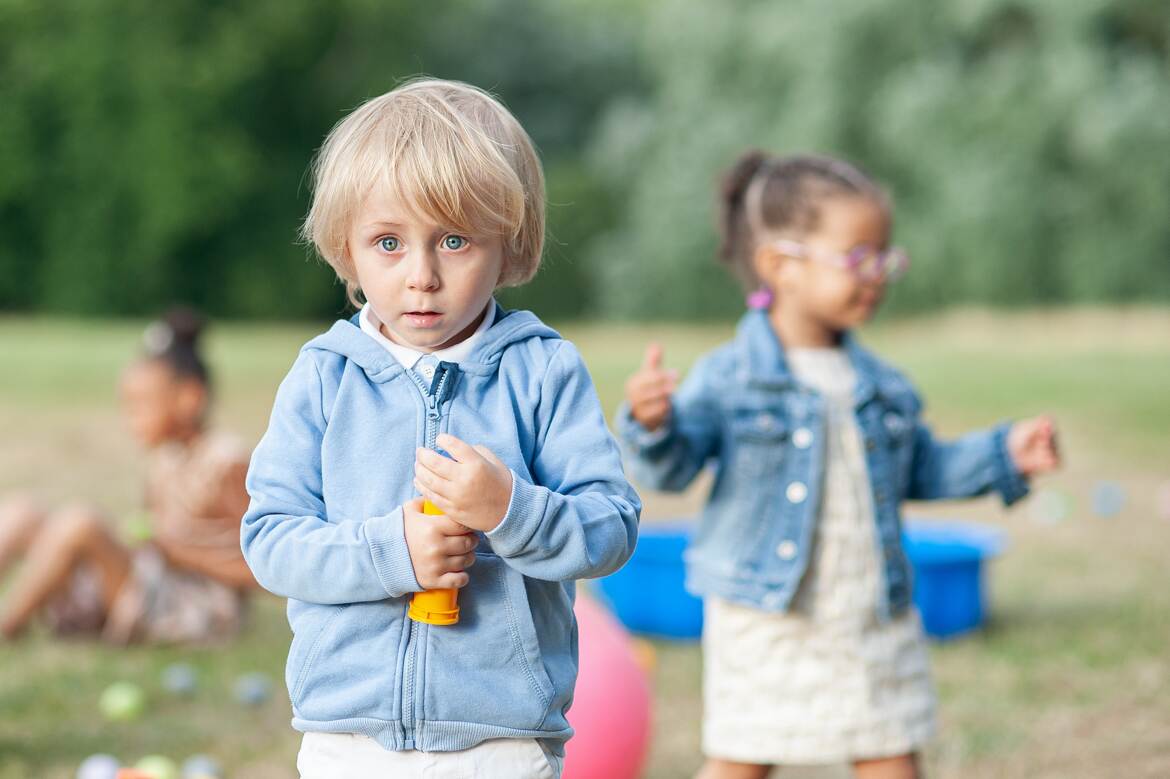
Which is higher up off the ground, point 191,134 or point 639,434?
point 191,134

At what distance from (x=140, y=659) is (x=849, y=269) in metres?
3.36

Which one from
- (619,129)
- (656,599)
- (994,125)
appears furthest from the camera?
(619,129)

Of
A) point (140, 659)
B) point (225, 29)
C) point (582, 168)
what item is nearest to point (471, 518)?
point (140, 659)

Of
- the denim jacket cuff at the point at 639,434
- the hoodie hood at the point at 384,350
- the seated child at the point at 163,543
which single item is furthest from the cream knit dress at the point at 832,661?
the seated child at the point at 163,543

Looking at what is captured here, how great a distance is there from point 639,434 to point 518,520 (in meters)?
1.45

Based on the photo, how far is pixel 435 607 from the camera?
1.98 metres

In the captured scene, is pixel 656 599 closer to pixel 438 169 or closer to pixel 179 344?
pixel 179 344

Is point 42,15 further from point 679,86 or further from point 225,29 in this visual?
point 679,86

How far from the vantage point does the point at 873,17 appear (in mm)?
20203

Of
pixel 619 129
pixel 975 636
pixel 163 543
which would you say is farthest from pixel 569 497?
pixel 619 129

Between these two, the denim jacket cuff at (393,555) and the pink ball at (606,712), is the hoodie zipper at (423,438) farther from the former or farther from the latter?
the pink ball at (606,712)

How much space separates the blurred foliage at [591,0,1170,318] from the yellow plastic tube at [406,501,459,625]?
53.9 ft

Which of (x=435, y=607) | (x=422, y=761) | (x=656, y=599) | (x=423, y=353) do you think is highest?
(x=423, y=353)

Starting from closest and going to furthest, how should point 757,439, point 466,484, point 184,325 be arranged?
point 466,484
point 757,439
point 184,325
